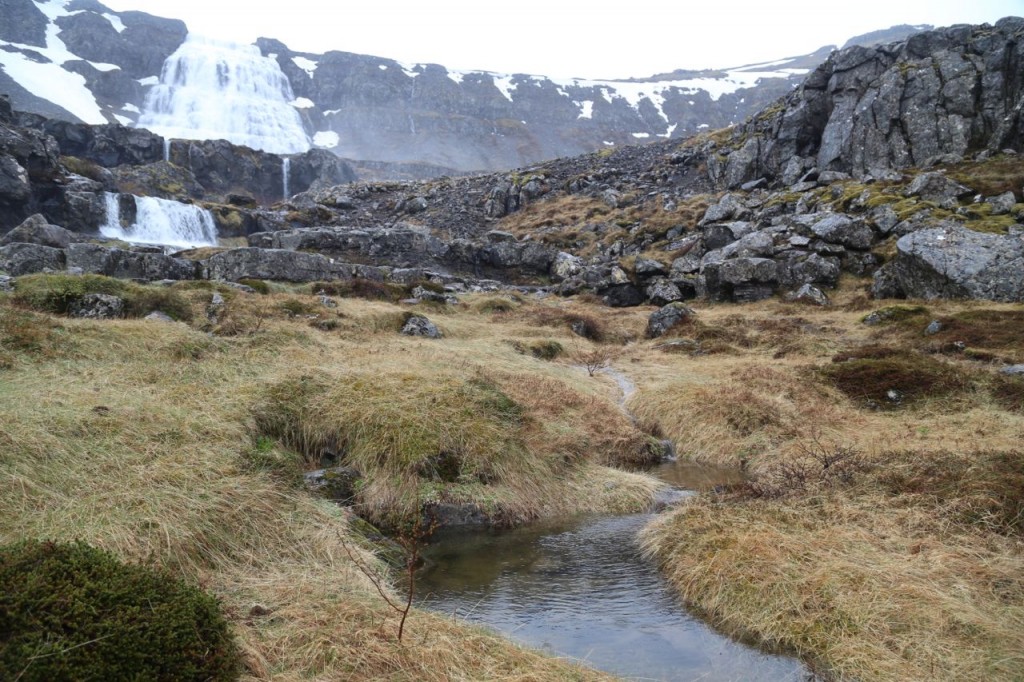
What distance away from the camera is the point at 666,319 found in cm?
2597

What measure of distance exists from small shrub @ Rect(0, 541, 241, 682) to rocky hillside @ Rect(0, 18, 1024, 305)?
75.1 feet

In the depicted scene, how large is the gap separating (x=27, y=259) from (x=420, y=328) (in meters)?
15.3

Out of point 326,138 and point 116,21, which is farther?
point 116,21

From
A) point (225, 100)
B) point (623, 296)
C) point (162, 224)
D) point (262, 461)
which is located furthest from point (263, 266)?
point (225, 100)

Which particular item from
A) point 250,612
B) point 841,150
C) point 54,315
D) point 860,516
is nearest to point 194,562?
point 250,612

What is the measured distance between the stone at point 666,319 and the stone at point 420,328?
10.1 metres

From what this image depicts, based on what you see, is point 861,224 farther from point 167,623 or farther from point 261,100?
point 261,100

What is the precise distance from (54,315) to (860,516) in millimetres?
16054

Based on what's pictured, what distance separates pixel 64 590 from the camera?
4.14 m

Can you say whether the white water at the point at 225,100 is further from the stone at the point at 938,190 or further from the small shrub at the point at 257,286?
the stone at the point at 938,190

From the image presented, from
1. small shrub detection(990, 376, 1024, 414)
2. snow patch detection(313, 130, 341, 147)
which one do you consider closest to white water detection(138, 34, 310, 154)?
snow patch detection(313, 130, 341, 147)

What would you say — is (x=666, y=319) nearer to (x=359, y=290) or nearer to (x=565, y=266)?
(x=359, y=290)

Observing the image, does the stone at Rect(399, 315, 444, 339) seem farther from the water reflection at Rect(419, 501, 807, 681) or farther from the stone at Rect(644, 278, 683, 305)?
the stone at Rect(644, 278, 683, 305)

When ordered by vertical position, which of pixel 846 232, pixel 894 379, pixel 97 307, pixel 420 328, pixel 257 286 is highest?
pixel 846 232
